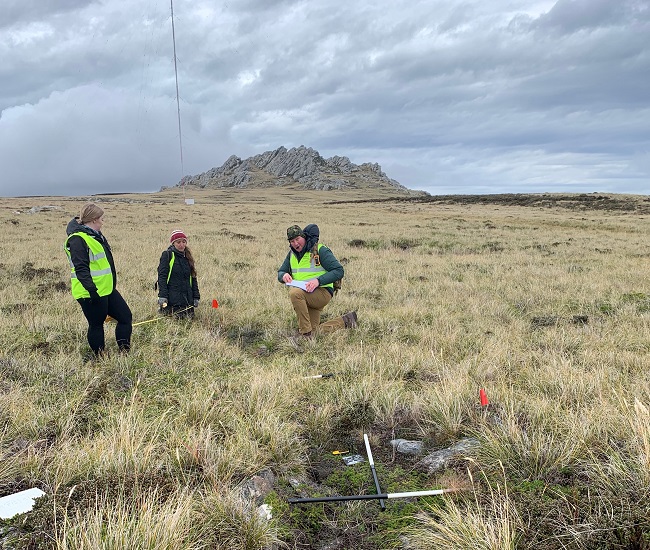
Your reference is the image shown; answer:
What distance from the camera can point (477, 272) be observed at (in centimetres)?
1241

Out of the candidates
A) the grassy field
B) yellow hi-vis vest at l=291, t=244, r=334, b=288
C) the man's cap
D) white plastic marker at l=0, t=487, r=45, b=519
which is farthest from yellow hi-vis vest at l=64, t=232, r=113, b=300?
white plastic marker at l=0, t=487, r=45, b=519

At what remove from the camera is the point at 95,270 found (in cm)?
538

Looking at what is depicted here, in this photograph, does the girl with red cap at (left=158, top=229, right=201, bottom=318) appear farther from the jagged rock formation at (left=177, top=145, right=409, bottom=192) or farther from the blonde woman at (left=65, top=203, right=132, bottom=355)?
the jagged rock formation at (left=177, top=145, right=409, bottom=192)

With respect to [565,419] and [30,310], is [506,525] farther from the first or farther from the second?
[30,310]

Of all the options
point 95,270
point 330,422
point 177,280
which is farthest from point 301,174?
point 330,422

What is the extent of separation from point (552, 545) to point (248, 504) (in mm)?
1621

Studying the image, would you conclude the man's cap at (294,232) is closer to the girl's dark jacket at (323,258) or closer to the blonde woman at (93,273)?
the girl's dark jacket at (323,258)

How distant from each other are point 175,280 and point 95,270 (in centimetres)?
223

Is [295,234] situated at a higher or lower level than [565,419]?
higher

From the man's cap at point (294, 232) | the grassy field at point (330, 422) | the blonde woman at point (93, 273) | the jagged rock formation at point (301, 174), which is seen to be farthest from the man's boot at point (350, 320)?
the jagged rock formation at point (301, 174)

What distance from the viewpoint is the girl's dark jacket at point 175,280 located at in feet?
24.5

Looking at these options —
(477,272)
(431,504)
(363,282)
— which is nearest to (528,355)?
(431,504)

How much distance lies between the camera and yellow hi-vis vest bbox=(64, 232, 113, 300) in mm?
5301

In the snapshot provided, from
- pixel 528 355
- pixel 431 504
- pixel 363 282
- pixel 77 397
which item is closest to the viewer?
pixel 431 504
